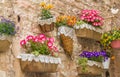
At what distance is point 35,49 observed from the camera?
13.0ft

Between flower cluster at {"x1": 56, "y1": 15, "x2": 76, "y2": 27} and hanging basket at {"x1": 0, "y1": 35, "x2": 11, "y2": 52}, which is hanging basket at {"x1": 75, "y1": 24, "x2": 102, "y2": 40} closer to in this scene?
flower cluster at {"x1": 56, "y1": 15, "x2": 76, "y2": 27}

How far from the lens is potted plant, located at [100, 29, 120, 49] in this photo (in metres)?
5.16

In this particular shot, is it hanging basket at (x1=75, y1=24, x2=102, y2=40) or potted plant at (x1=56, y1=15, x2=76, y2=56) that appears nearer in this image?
potted plant at (x1=56, y1=15, x2=76, y2=56)

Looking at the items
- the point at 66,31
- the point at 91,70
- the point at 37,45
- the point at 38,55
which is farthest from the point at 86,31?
the point at 38,55

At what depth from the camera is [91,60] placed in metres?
4.84

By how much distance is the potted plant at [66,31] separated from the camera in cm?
461

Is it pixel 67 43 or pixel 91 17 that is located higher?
pixel 91 17

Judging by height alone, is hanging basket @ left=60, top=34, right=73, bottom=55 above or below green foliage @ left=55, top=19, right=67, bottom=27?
below

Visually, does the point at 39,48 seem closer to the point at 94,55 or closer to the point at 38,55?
the point at 38,55

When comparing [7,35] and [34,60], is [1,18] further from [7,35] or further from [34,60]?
[34,60]

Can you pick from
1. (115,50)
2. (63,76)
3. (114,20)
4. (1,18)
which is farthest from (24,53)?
(114,20)

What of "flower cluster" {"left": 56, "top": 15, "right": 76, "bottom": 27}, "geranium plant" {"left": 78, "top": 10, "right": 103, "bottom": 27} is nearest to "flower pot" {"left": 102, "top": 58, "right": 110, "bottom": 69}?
"geranium plant" {"left": 78, "top": 10, "right": 103, "bottom": 27}

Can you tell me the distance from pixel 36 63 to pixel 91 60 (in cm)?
132

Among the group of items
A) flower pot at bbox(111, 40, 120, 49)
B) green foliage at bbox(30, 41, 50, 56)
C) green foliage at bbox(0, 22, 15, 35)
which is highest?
green foliage at bbox(0, 22, 15, 35)
